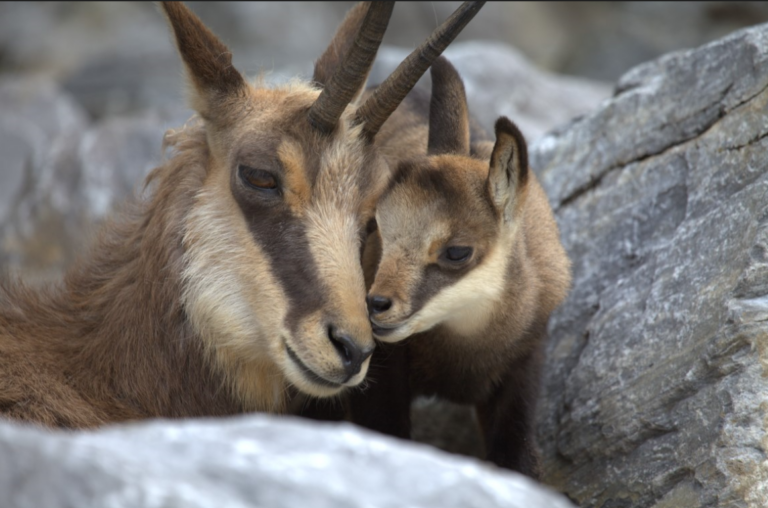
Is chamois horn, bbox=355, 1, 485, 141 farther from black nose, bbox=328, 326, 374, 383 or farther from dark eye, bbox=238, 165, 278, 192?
black nose, bbox=328, 326, 374, 383

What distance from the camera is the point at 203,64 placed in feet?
15.6

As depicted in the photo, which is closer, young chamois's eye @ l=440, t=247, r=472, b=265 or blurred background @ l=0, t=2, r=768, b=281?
young chamois's eye @ l=440, t=247, r=472, b=265

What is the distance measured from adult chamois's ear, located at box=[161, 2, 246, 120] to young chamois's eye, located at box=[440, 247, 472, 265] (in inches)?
56.6

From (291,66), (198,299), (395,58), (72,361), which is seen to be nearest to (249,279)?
(198,299)

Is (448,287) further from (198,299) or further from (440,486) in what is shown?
(440,486)

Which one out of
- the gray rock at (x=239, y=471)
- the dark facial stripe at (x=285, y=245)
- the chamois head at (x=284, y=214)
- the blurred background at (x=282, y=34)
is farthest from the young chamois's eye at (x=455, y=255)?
the blurred background at (x=282, y=34)

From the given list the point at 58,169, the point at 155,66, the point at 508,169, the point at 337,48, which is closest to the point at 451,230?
the point at 508,169

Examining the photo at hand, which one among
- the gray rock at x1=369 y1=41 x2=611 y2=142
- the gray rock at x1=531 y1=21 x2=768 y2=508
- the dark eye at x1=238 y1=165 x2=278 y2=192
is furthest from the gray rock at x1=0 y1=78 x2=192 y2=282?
the dark eye at x1=238 y1=165 x2=278 y2=192

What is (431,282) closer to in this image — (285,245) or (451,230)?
(451,230)

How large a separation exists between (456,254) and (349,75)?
117cm

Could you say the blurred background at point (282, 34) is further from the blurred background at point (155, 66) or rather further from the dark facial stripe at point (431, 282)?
the dark facial stripe at point (431, 282)

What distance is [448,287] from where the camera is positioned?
5047mm

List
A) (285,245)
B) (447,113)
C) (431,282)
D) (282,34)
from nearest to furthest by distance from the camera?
(285,245) < (431,282) < (447,113) < (282,34)

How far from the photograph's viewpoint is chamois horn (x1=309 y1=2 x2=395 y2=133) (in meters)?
4.56
